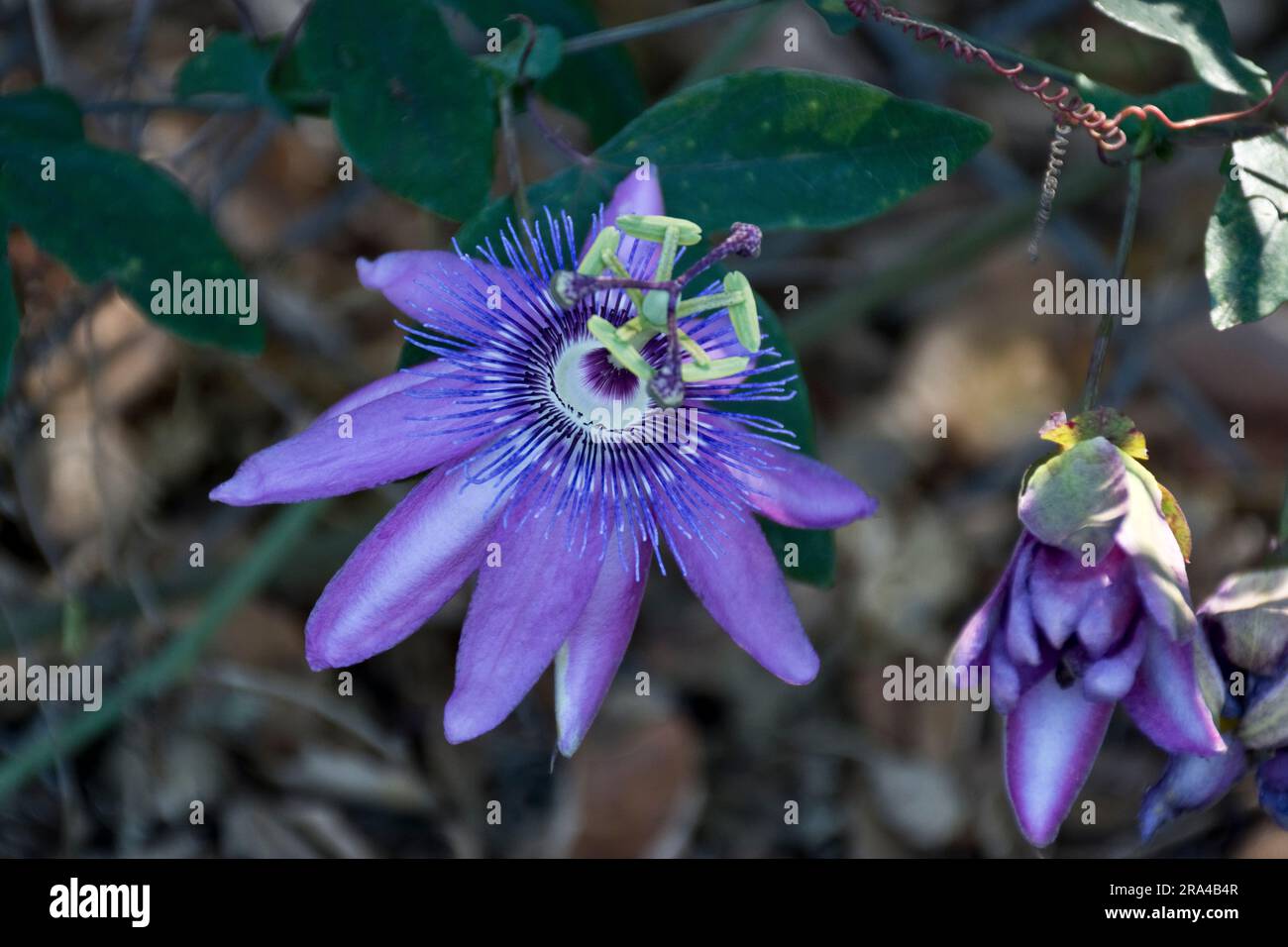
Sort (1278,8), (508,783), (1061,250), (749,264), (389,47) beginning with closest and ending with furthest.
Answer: (389,47)
(508,783)
(749,264)
(1061,250)
(1278,8)

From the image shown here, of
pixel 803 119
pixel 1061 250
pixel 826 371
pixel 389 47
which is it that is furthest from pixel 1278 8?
pixel 389 47

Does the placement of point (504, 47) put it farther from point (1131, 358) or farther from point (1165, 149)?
point (1131, 358)

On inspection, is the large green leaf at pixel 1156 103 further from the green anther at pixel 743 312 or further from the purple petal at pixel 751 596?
the purple petal at pixel 751 596

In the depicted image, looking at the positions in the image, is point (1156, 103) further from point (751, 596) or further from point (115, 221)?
point (115, 221)

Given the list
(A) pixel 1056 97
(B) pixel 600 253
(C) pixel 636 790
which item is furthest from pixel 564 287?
(C) pixel 636 790

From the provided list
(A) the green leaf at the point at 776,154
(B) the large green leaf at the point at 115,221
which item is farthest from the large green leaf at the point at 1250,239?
(B) the large green leaf at the point at 115,221

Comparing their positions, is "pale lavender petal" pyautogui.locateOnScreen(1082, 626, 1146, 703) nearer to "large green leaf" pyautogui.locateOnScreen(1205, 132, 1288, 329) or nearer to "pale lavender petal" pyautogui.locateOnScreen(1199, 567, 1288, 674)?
"pale lavender petal" pyautogui.locateOnScreen(1199, 567, 1288, 674)
